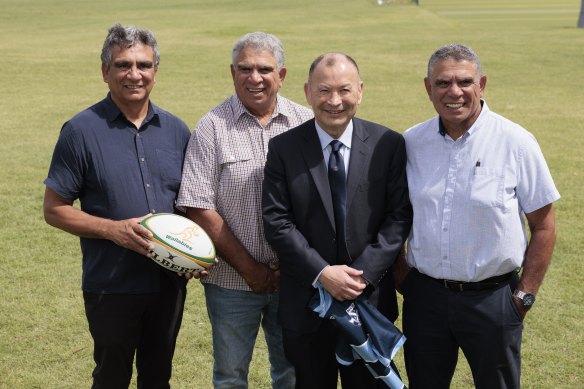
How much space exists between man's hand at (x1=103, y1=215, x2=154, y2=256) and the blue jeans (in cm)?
56

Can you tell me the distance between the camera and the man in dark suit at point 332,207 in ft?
14.1

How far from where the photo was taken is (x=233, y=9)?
41.2 metres

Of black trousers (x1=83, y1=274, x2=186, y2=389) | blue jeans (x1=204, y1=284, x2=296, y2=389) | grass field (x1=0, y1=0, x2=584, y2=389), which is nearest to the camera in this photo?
black trousers (x1=83, y1=274, x2=186, y2=389)

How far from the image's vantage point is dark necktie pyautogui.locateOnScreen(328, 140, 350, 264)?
437 centimetres

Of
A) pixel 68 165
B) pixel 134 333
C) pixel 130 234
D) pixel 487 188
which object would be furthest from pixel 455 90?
pixel 134 333

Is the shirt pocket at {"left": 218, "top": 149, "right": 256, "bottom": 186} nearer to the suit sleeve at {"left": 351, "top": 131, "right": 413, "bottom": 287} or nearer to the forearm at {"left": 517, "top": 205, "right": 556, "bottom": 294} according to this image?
the suit sleeve at {"left": 351, "top": 131, "right": 413, "bottom": 287}

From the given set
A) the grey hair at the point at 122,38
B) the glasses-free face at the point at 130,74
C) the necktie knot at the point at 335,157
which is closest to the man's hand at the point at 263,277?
the necktie knot at the point at 335,157

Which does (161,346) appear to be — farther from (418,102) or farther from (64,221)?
(418,102)

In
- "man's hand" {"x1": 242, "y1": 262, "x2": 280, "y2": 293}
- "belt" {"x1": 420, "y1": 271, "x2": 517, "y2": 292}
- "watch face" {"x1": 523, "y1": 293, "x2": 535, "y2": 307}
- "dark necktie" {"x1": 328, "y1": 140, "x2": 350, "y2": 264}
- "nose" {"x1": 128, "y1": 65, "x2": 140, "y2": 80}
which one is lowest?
"man's hand" {"x1": 242, "y1": 262, "x2": 280, "y2": 293}

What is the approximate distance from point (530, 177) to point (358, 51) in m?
22.5

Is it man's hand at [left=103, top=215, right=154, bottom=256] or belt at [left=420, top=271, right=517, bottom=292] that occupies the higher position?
man's hand at [left=103, top=215, right=154, bottom=256]

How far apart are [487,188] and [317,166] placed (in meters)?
0.88

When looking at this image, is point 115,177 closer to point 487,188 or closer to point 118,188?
point 118,188

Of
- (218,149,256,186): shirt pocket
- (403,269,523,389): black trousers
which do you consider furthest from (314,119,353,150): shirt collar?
(403,269,523,389): black trousers
